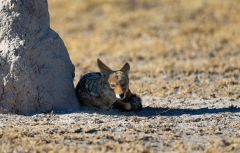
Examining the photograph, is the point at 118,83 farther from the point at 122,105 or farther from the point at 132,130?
the point at 132,130

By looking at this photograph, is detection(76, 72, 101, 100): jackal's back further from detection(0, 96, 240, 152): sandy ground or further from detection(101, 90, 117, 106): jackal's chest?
detection(0, 96, 240, 152): sandy ground

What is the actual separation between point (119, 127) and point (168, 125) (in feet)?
2.70

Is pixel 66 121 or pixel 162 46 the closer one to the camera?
pixel 66 121

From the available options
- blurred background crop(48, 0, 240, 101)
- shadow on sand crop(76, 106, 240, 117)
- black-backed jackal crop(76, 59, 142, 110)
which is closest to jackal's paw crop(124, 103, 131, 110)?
black-backed jackal crop(76, 59, 142, 110)

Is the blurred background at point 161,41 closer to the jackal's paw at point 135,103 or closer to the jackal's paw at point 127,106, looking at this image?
the jackal's paw at point 135,103

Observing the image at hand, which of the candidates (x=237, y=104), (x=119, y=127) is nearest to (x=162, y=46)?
(x=237, y=104)

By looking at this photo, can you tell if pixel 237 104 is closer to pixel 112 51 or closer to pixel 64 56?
pixel 64 56

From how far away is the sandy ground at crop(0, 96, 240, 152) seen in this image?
7.30m

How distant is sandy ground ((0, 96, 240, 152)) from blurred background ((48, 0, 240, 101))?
1.92 m

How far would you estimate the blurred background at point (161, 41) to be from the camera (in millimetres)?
12484

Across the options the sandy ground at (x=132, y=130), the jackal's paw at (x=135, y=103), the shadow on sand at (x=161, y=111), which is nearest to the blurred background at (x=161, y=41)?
the shadow on sand at (x=161, y=111)

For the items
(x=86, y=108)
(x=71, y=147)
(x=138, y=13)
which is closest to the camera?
(x=71, y=147)

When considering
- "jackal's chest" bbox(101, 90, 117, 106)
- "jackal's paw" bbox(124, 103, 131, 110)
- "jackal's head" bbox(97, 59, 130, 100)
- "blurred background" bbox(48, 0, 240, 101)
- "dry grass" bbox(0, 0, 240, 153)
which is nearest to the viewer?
"dry grass" bbox(0, 0, 240, 153)

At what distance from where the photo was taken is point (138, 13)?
2209 centimetres
